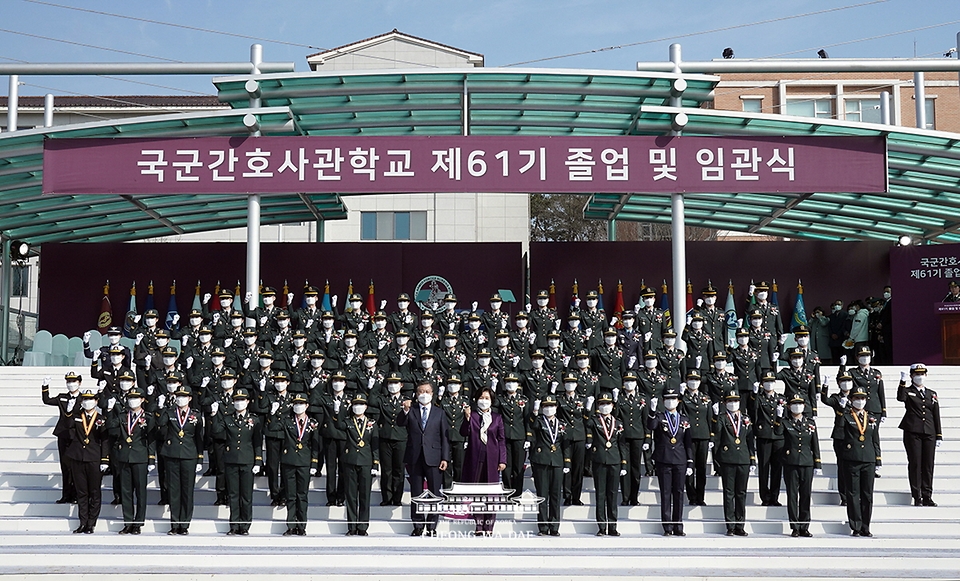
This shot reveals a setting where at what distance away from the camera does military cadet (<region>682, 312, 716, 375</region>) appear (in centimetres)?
1223

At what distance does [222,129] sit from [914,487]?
9438mm

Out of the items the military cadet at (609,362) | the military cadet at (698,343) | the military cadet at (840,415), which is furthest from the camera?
the military cadet at (698,343)

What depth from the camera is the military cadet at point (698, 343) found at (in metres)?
12.2

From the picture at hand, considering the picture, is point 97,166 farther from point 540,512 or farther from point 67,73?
point 540,512

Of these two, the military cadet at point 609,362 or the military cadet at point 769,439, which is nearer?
the military cadet at point 769,439

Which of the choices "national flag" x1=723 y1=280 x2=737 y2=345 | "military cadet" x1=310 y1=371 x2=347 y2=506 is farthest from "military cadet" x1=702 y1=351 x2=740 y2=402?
"national flag" x1=723 y1=280 x2=737 y2=345

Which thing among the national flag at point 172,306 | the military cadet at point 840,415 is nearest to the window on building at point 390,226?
the national flag at point 172,306

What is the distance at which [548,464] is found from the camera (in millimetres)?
10047

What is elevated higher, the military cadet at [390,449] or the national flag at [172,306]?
the national flag at [172,306]

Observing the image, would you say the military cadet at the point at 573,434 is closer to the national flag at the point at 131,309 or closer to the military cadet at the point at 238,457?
the military cadet at the point at 238,457

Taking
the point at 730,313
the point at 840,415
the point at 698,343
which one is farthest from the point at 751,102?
the point at 840,415

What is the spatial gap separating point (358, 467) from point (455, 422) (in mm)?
1142

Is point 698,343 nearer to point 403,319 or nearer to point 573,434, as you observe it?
point 573,434

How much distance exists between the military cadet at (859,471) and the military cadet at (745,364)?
157 centimetres
